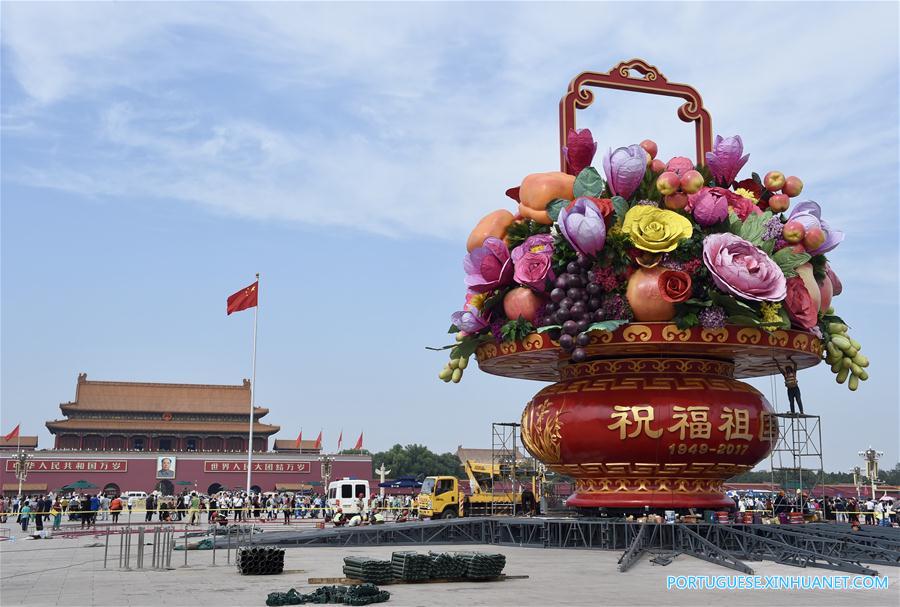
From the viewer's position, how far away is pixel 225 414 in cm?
7875

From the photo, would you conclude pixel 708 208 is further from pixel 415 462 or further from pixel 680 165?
pixel 415 462

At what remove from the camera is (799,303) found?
1903 cm

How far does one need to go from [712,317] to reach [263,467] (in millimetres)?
60416

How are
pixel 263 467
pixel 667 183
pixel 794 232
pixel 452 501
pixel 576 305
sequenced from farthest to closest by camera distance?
pixel 263 467
pixel 452 501
pixel 794 232
pixel 667 183
pixel 576 305

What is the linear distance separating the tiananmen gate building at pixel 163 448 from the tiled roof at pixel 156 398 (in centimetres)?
9

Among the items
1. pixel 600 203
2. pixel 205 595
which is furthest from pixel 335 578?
pixel 600 203

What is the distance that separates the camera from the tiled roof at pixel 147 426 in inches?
2982

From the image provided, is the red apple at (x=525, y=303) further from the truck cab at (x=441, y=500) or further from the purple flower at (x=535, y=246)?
the truck cab at (x=441, y=500)

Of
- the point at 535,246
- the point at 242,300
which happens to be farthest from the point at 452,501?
the point at 535,246

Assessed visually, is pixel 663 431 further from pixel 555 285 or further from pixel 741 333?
pixel 555 285

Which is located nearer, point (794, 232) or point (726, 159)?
point (794, 232)

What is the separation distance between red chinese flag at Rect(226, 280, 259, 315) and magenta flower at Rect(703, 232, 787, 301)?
2398 centimetres

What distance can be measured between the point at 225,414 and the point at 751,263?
6671 centimetres

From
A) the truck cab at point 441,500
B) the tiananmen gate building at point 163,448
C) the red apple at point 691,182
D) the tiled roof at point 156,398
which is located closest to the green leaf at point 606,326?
the red apple at point 691,182
